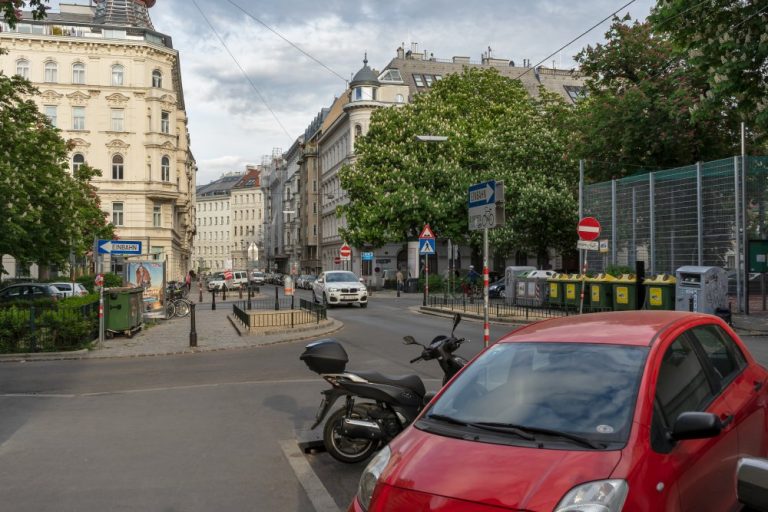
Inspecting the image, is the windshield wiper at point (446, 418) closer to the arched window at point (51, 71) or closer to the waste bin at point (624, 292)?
the waste bin at point (624, 292)

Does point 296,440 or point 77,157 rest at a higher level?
point 77,157

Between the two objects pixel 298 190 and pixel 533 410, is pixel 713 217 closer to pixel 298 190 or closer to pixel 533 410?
pixel 533 410

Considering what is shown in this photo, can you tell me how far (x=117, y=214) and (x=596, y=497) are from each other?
189 ft

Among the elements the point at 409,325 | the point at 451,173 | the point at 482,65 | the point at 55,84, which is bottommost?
the point at 409,325

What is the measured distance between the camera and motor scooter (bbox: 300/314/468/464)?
6.24 meters

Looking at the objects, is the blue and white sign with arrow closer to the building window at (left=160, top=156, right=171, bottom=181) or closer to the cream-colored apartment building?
the cream-colored apartment building

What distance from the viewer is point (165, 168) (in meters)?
58.7

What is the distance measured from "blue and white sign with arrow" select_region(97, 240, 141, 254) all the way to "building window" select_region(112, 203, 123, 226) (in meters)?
37.7

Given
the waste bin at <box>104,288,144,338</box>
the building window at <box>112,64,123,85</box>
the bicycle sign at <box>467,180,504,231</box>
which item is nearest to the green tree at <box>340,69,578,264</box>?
the building window at <box>112,64,123,85</box>

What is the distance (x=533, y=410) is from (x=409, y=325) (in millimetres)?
18413

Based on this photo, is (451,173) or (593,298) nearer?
(593,298)

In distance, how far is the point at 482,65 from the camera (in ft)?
262

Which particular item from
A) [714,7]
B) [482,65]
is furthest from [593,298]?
[482,65]

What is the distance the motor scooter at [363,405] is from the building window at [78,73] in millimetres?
56518
